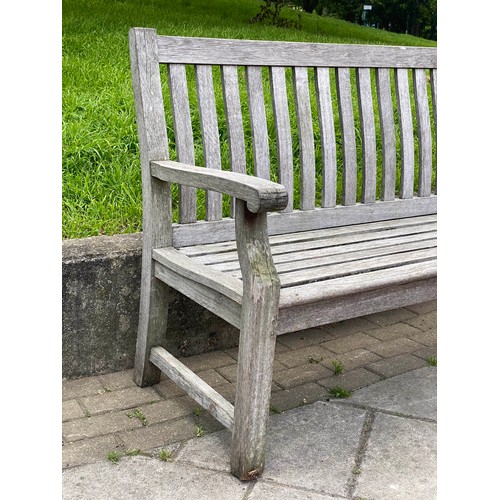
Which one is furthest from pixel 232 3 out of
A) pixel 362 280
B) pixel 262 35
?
pixel 362 280

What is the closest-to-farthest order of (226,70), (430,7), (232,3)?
(226,70), (232,3), (430,7)

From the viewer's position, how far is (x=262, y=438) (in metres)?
2.05

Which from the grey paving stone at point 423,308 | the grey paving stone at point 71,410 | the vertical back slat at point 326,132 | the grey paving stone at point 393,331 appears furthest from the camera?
the grey paving stone at point 423,308

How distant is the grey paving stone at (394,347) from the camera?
9.77 ft

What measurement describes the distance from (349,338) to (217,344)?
23.0 inches

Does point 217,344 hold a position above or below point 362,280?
below

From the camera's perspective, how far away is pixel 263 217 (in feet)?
6.18

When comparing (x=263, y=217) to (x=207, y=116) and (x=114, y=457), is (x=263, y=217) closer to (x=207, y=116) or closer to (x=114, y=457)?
(x=207, y=116)

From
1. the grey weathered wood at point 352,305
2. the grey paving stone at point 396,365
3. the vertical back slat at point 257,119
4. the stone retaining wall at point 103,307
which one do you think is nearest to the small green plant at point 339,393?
the grey paving stone at point 396,365

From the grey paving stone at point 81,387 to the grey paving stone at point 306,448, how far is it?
1.60ft

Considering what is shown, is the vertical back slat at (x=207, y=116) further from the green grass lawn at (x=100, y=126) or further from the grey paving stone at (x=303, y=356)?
the grey paving stone at (x=303, y=356)

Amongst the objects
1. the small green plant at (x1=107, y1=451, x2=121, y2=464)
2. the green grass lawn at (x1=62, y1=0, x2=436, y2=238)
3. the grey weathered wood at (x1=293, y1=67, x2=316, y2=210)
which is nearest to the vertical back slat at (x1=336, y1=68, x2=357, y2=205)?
the grey weathered wood at (x1=293, y1=67, x2=316, y2=210)

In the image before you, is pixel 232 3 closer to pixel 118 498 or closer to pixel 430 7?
pixel 118 498

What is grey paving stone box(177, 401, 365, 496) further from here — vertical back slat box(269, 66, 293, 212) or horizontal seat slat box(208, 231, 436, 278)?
vertical back slat box(269, 66, 293, 212)
